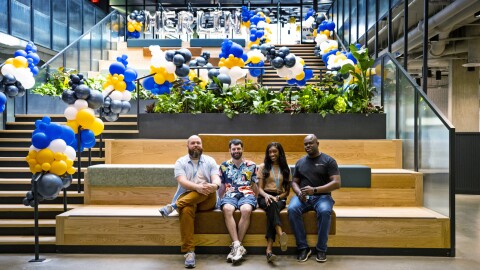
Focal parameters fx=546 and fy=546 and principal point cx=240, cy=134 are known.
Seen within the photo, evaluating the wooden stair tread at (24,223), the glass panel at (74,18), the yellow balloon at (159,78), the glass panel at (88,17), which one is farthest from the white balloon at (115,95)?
the glass panel at (88,17)

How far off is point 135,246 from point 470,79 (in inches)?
544

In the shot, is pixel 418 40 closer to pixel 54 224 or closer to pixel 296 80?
pixel 296 80

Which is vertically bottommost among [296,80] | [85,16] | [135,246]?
[135,246]

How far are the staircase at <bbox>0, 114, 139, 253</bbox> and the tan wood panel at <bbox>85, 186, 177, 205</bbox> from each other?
0.27 metres

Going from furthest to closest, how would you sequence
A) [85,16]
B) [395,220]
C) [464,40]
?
[85,16], [464,40], [395,220]

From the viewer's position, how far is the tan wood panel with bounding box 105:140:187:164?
8.02m

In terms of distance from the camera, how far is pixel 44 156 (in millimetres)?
5629

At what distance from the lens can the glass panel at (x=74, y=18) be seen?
18500 mm

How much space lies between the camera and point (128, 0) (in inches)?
1027

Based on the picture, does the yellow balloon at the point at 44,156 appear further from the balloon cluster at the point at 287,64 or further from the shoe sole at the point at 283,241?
the balloon cluster at the point at 287,64

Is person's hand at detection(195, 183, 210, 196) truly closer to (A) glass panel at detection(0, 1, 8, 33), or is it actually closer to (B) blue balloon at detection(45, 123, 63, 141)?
(B) blue balloon at detection(45, 123, 63, 141)

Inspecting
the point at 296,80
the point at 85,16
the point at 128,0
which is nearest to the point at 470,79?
the point at 296,80

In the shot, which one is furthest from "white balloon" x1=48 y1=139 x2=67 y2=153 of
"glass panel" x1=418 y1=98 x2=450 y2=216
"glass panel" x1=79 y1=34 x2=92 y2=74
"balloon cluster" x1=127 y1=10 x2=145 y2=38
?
"balloon cluster" x1=127 y1=10 x2=145 y2=38

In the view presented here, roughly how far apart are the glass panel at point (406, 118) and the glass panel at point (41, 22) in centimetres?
1131
